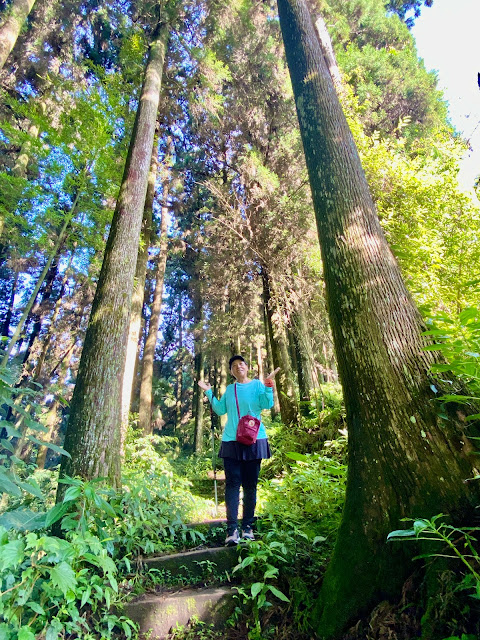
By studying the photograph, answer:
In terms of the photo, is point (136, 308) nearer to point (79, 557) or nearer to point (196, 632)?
point (79, 557)

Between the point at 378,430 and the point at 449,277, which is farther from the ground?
the point at 449,277

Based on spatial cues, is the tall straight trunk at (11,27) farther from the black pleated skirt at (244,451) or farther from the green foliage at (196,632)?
the green foliage at (196,632)

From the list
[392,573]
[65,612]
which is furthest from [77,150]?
[392,573]

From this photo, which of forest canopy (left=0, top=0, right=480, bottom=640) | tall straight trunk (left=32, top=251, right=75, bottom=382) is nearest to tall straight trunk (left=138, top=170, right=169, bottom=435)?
forest canopy (left=0, top=0, right=480, bottom=640)

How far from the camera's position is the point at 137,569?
99.1 inches

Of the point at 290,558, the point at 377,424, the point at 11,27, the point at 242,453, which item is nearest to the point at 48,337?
the point at 11,27

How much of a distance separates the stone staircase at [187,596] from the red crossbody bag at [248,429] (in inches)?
34.3

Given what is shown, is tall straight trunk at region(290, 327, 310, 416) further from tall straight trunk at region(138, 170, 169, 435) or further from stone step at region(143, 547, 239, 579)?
tall straight trunk at region(138, 170, 169, 435)

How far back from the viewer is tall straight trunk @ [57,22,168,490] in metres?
3.23

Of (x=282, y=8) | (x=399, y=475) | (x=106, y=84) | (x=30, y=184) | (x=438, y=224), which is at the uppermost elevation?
(x=106, y=84)

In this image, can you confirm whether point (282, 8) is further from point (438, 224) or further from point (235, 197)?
point (235, 197)

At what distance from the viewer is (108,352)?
12.3 feet

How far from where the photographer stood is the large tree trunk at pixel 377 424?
175cm

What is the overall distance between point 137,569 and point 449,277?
5412 millimetres
